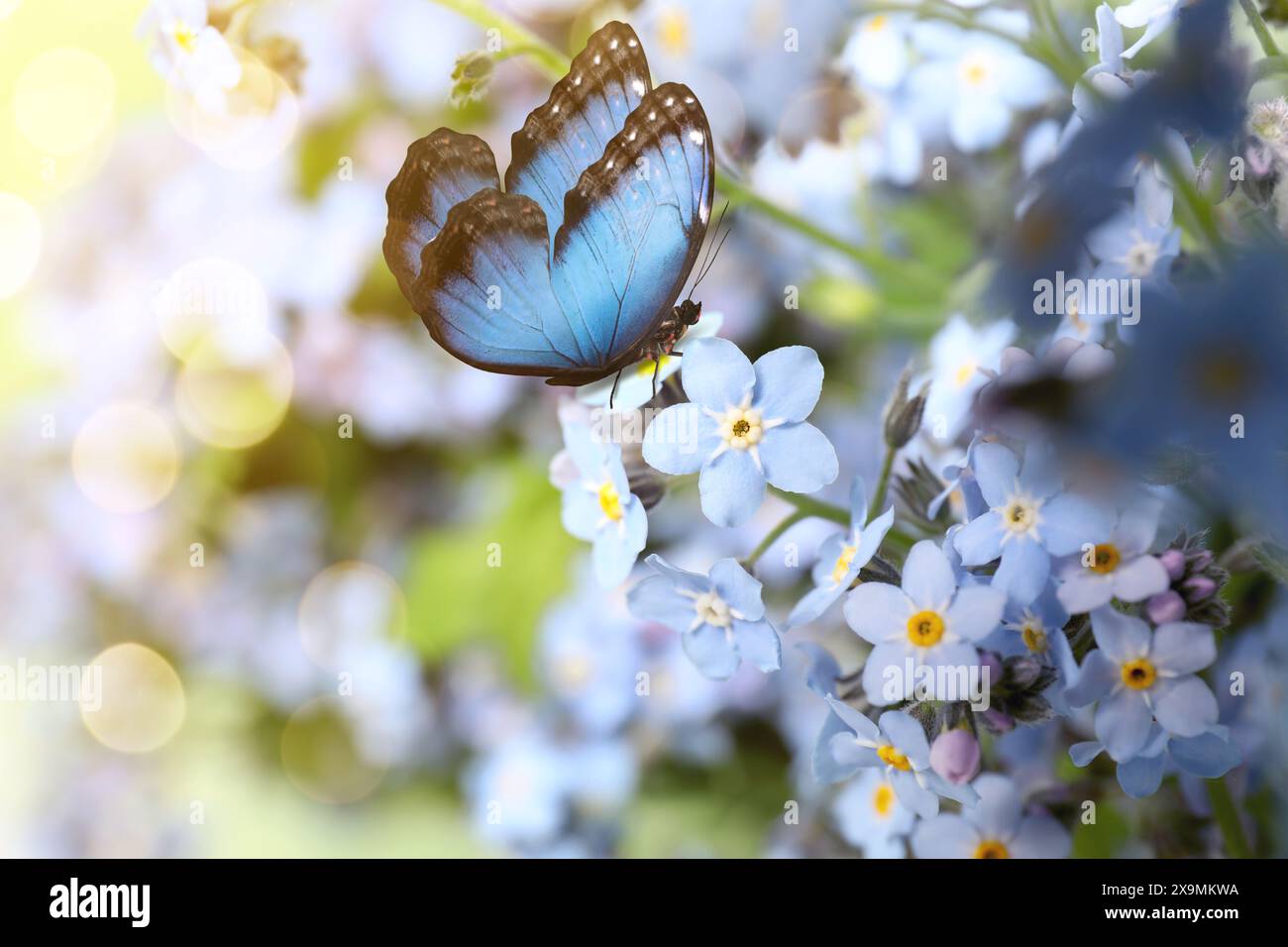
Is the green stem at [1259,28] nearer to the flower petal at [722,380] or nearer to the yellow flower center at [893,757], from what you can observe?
the flower petal at [722,380]

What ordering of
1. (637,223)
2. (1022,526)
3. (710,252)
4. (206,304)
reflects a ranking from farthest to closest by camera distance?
(206,304), (710,252), (637,223), (1022,526)

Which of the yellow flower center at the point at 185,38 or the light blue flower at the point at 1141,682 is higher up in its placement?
the yellow flower center at the point at 185,38

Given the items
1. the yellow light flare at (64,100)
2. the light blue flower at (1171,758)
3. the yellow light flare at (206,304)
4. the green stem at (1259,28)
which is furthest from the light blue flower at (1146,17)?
the yellow light flare at (64,100)

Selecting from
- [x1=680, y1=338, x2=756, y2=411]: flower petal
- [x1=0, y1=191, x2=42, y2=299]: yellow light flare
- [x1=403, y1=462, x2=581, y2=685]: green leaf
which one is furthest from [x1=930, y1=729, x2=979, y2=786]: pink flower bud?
[x1=0, y1=191, x2=42, y2=299]: yellow light flare

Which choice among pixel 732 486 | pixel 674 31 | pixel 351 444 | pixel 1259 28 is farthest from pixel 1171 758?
pixel 351 444

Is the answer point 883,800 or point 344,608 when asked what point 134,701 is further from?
point 883,800
